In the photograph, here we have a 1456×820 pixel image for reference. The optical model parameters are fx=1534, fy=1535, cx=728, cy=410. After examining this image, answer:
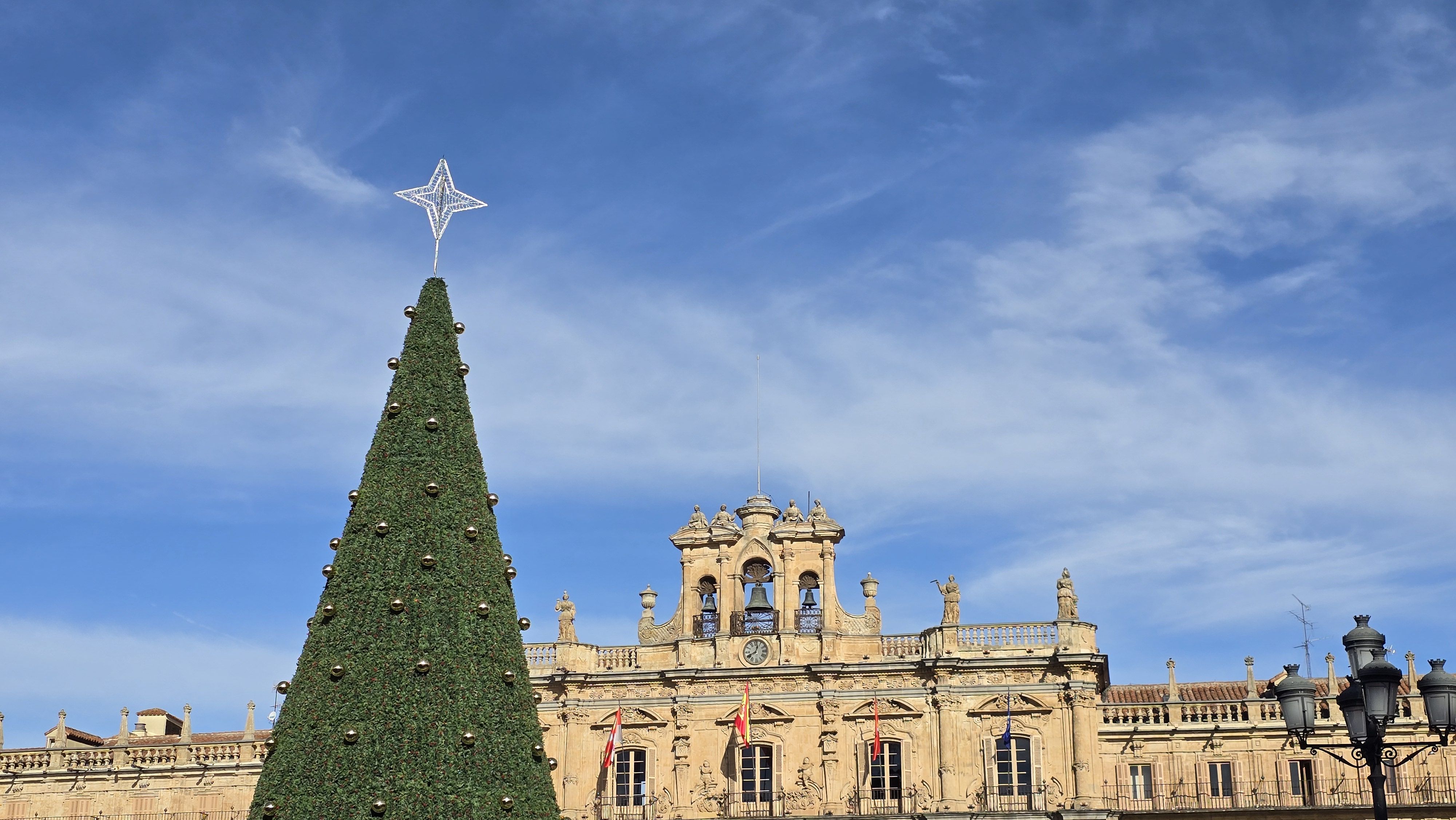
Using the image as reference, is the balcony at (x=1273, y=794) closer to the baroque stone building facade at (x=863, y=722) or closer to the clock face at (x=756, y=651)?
the baroque stone building facade at (x=863, y=722)

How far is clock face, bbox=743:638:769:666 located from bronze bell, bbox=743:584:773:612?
96cm

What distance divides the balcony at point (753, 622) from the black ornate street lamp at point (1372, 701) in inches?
1041

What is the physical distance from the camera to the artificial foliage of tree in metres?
16.5

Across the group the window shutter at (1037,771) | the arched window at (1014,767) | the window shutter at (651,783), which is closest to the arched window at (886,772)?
the arched window at (1014,767)

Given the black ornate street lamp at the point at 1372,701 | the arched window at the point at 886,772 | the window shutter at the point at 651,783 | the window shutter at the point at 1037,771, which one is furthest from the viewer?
the window shutter at the point at 651,783

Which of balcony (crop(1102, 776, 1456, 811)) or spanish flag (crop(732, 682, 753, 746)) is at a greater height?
spanish flag (crop(732, 682, 753, 746))

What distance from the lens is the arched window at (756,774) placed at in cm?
4203

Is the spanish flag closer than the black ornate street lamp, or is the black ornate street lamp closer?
the black ornate street lamp

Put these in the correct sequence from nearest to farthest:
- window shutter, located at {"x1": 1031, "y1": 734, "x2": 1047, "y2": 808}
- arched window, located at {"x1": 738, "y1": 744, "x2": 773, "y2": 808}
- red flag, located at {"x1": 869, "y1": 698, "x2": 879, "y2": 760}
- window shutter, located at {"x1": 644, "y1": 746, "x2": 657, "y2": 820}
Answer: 1. window shutter, located at {"x1": 1031, "y1": 734, "x2": 1047, "y2": 808}
2. red flag, located at {"x1": 869, "y1": 698, "x2": 879, "y2": 760}
3. arched window, located at {"x1": 738, "y1": 744, "x2": 773, "y2": 808}
4. window shutter, located at {"x1": 644, "y1": 746, "x2": 657, "y2": 820}

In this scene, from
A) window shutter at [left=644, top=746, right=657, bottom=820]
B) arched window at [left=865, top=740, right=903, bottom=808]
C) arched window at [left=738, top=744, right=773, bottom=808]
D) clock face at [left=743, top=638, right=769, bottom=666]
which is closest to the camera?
arched window at [left=865, top=740, right=903, bottom=808]

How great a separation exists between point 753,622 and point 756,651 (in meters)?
1.04

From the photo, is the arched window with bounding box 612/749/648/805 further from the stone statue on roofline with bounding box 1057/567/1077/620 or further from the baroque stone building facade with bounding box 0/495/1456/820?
the stone statue on roofline with bounding box 1057/567/1077/620

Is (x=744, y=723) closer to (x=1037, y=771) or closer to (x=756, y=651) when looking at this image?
(x=756, y=651)

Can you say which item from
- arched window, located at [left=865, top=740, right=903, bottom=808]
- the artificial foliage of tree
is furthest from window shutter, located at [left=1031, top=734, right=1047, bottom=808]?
the artificial foliage of tree
